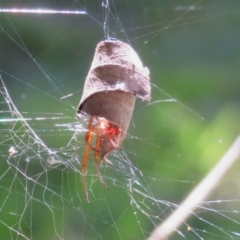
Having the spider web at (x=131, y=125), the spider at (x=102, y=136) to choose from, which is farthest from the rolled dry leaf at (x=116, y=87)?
the spider web at (x=131, y=125)

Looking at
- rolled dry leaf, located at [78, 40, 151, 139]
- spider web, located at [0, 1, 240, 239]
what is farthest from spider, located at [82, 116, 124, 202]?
spider web, located at [0, 1, 240, 239]

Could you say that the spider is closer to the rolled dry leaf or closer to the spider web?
the rolled dry leaf

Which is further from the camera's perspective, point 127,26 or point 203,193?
point 127,26

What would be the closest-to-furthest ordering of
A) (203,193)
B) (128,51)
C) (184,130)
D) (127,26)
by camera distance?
1. (128,51)
2. (203,193)
3. (184,130)
4. (127,26)

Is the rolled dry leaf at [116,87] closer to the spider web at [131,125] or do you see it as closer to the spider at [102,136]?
the spider at [102,136]

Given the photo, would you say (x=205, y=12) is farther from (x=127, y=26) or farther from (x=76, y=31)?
(x=76, y=31)

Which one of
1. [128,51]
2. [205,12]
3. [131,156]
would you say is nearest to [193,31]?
[205,12]

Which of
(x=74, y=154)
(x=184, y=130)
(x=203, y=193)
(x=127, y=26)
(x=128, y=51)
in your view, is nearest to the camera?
(x=128, y=51)
